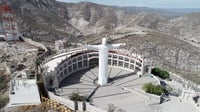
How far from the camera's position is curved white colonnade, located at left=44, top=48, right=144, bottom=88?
171ft

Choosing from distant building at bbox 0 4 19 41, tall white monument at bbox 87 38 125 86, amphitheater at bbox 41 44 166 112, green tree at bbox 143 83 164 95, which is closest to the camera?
amphitheater at bbox 41 44 166 112

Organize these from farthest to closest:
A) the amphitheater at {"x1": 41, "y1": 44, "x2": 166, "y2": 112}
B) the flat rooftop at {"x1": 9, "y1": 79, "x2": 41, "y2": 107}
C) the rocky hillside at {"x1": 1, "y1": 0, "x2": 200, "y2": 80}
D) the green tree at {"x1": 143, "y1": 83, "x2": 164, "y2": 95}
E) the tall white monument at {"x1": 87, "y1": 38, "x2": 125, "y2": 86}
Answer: the rocky hillside at {"x1": 1, "y1": 0, "x2": 200, "y2": 80} → the tall white monument at {"x1": 87, "y1": 38, "x2": 125, "y2": 86} → the green tree at {"x1": 143, "y1": 83, "x2": 164, "y2": 95} → the amphitheater at {"x1": 41, "y1": 44, "x2": 166, "y2": 112} → the flat rooftop at {"x1": 9, "y1": 79, "x2": 41, "y2": 107}

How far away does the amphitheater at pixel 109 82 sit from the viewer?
44.8m

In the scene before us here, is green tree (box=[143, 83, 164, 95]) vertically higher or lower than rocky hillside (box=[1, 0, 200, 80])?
lower

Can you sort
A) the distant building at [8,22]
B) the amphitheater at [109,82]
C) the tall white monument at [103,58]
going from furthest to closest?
the distant building at [8,22] < the tall white monument at [103,58] < the amphitheater at [109,82]

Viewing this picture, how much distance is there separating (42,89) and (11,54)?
26.6m

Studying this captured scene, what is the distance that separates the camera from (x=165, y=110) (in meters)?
41.8

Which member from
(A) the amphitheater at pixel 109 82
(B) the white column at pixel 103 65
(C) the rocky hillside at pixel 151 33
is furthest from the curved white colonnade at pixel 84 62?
(C) the rocky hillside at pixel 151 33

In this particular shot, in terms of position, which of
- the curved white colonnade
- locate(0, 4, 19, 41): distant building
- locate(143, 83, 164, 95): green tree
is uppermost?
locate(0, 4, 19, 41): distant building

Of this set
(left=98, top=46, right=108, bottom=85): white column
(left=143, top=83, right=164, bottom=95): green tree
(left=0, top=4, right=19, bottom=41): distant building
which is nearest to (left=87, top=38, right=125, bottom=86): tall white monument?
(left=98, top=46, right=108, bottom=85): white column

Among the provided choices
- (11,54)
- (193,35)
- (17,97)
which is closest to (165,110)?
(17,97)

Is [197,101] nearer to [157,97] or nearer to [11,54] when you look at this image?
[157,97]

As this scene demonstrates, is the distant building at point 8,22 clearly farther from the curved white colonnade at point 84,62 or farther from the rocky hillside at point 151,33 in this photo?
the rocky hillside at point 151,33

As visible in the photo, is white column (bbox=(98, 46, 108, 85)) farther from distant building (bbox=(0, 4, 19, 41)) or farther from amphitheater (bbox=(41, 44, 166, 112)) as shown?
distant building (bbox=(0, 4, 19, 41))
